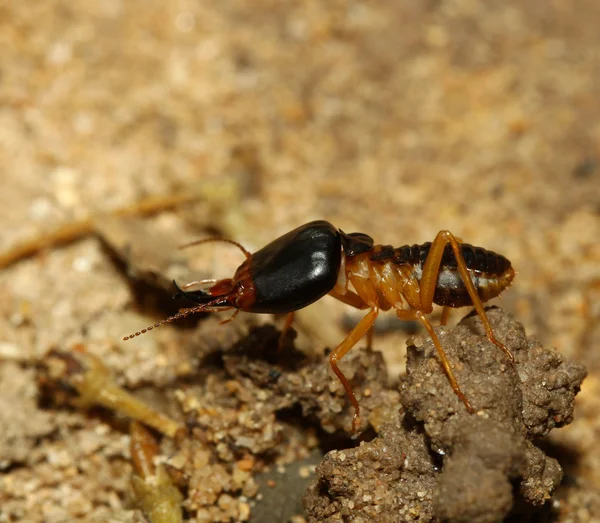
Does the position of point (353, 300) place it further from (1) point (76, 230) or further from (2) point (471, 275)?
(1) point (76, 230)

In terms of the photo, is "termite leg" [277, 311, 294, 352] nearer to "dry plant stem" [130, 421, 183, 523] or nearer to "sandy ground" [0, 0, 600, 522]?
"sandy ground" [0, 0, 600, 522]

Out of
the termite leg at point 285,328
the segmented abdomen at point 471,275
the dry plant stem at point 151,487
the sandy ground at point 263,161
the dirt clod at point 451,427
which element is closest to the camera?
the dirt clod at point 451,427

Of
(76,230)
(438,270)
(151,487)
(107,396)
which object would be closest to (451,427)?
(438,270)

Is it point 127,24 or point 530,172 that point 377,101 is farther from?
point 127,24

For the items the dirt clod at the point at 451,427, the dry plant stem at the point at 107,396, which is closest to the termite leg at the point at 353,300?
the dirt clod at the point at 451,427

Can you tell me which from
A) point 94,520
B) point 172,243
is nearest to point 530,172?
point 172,243

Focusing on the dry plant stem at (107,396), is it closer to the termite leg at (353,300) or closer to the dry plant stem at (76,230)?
the termite leg at (353,300)
